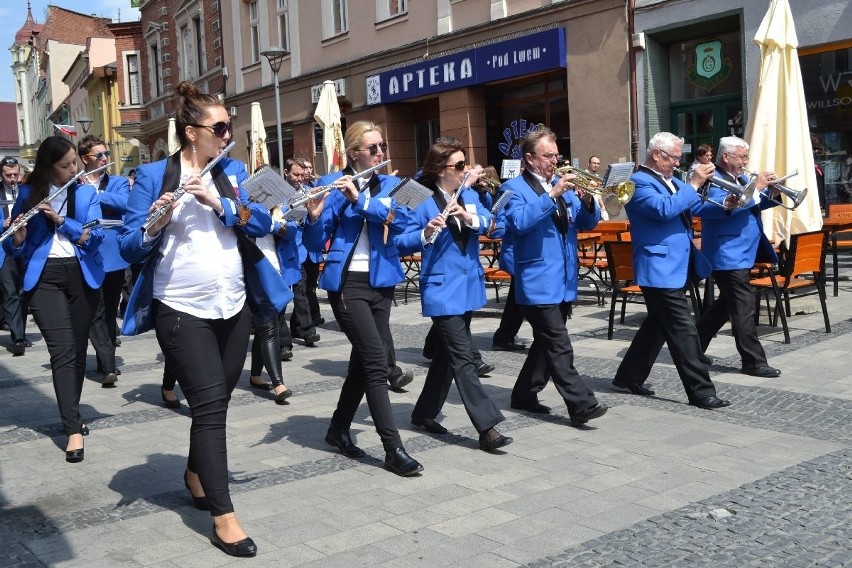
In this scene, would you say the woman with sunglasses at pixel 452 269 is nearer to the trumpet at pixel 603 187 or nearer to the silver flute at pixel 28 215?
the trumpet at pixel 603 187

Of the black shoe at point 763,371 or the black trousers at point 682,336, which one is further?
the black shoe at point 763,371

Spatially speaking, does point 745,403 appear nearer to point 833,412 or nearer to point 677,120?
point 833,412

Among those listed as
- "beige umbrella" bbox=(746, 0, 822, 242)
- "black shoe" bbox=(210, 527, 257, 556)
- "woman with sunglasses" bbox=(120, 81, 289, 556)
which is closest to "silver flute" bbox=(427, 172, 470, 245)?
"woman with sunglasses" bbox=(120, 81, 289, 556)

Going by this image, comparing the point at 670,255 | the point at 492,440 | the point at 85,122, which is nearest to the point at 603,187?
the point at 670,255

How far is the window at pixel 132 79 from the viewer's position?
45.5 meters

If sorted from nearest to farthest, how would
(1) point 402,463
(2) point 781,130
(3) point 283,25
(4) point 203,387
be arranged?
(4) point 203,387 → (1) point 402,463 → (2) point 781,130 → (3) point 283,25

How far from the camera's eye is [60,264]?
6.17 meters

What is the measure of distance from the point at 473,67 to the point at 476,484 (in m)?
15.6

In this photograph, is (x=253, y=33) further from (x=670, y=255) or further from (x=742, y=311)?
(x=670, y=255)

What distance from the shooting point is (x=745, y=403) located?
648 cm

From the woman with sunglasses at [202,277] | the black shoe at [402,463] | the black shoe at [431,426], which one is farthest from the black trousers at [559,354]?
the woman with sunglasses at [202,277]

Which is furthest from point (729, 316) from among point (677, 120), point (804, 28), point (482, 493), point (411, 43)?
point (411, 43)

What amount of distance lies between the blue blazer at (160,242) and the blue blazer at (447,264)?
1328 millimetres

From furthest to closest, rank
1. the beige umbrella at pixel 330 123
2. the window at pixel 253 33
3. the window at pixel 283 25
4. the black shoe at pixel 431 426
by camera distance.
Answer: the window at pixel 253 33 < the window at pixel 283 25 < the beige umbrella at pixel 330 123 < the black shoe at pixel 431 426
